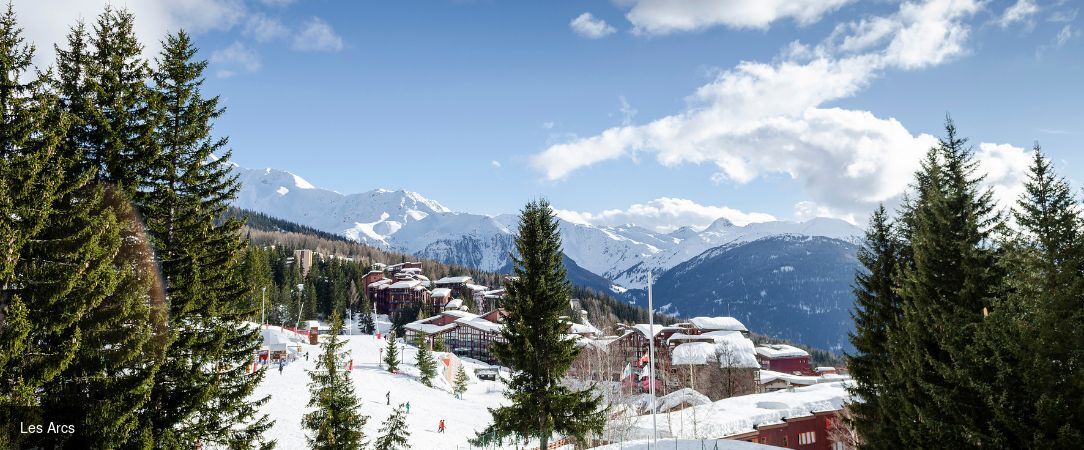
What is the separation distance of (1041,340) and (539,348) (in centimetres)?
1666

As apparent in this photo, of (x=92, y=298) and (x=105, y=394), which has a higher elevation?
(x=92, y=298)

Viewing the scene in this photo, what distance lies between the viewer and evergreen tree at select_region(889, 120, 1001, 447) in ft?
50.5

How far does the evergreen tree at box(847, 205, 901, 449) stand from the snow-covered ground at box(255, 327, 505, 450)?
20.7 m

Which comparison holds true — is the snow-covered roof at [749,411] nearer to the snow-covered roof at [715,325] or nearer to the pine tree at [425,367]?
the pine tree at [425,367]

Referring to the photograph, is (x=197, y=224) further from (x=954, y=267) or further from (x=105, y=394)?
(x=954, y=267)

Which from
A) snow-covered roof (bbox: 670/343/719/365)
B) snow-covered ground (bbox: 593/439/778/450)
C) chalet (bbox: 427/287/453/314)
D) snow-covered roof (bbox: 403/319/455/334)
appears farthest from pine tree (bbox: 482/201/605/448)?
chalet (bbox: 427/287/453/314)

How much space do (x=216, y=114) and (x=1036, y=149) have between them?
26.7 meters

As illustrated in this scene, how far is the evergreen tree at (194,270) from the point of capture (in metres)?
18.0

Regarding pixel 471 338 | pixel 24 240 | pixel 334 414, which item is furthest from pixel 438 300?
pixel 24 240

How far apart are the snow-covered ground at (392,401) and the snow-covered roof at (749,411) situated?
50.0ft

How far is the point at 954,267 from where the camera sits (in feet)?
58.0

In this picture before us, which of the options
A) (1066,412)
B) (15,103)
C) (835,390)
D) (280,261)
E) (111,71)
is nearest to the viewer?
(1066,412)

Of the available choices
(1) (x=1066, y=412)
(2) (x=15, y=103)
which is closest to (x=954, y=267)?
(1) (x=1066, y=412)

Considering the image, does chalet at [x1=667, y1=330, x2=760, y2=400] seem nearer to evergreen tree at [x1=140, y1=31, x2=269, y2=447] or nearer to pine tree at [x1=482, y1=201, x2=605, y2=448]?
pine tree at [x1=482, y1=201, x2=605, y2=448]
